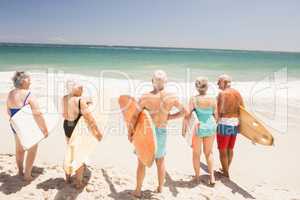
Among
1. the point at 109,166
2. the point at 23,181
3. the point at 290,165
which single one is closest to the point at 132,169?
the point at 109,166

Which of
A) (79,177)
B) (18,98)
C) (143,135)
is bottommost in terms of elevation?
(79,177)

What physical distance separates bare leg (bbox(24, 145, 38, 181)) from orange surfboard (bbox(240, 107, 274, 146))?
3.13 meters

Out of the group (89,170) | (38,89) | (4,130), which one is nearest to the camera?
(89,170)

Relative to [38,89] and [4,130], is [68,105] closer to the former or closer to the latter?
[4,130]

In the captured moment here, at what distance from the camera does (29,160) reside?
157 inches

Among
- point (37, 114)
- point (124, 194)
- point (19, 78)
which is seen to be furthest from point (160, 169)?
point (19, 78)

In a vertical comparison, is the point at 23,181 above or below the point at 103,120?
below

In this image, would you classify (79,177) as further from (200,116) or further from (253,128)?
(253,128)

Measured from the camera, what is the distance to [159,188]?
4.01 meters

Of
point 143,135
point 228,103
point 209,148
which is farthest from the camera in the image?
point 228,103

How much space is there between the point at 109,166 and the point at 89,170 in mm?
527

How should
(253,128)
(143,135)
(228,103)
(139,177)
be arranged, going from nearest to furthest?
(143,135) < (139,177) < (228,103) < (253,128)

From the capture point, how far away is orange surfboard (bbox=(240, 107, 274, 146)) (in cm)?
470

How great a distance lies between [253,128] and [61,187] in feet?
9.97
